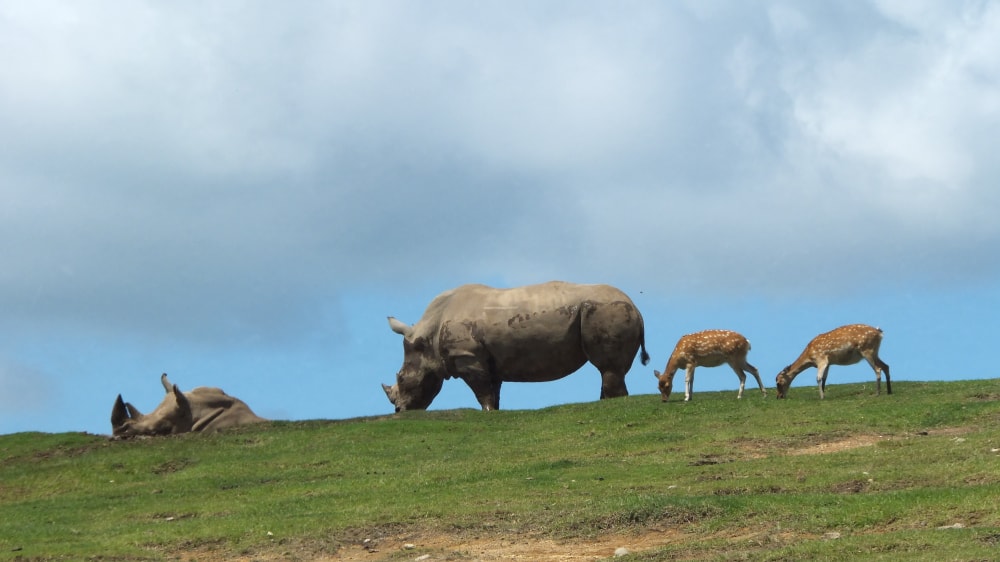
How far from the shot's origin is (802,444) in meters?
25.7

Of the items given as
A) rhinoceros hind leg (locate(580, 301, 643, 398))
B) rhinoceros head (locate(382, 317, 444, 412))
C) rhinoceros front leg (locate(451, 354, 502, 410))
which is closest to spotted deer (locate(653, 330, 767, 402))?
rhinoceros hind leg (locate(580, 301, 643, 398))

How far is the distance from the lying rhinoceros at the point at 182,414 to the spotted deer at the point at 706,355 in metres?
12.0

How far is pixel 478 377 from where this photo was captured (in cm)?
3984

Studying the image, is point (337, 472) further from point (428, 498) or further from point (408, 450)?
point (428, 498)

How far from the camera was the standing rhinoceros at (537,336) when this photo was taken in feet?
129

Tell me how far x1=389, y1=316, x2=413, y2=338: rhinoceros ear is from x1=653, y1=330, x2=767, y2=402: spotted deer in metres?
10.7

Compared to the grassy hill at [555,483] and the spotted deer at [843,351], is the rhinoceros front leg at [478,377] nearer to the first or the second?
the grassy hill at [555,483]

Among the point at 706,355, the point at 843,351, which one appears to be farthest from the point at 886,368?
the point at 706,355

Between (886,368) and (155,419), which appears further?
(155,419)

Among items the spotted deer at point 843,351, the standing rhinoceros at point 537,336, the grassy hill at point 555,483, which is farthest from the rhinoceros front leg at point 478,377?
the spotted deer at point 843,351

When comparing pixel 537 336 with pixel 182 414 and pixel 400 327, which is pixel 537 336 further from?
pixel 182 414

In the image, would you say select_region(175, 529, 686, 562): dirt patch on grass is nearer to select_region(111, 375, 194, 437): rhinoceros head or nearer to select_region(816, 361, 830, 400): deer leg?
Result: select_region(816, 361, 830, 400): deer leg

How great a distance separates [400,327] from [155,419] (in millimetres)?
7541

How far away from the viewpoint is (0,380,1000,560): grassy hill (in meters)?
17.8
